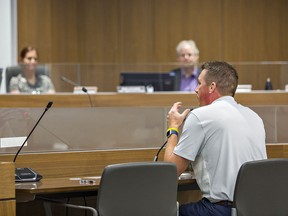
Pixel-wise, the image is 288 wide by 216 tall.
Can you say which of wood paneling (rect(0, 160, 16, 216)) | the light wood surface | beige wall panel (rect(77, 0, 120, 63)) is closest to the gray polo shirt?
wood paneling (rect(0, 160, 16, 216))

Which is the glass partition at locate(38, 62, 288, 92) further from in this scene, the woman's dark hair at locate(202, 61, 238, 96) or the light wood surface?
the woman's dark hair at locate(202, 61, 238, 96)

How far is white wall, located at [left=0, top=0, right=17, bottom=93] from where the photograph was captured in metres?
9.73

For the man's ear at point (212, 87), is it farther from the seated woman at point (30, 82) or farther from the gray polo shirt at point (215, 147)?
the seated woman at point (30, 82)

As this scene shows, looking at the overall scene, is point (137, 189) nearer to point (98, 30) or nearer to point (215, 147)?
point (215, 147)

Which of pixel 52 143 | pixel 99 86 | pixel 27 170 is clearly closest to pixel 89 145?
pixel 52 143

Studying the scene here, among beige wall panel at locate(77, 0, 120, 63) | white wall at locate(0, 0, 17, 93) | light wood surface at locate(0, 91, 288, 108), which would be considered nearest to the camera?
light wood surface at locate(0, 91, 288, 108)

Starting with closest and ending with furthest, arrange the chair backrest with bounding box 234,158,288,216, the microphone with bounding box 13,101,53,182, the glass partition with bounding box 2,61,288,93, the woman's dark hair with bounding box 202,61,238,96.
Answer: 1. the chair backrest with bounding box 234,158,288,216
2. the microphone with bounding box 13,101,53,182
3. the woman's dark hair with bounding box 202,61,238,96
4. the glass partition with bounding box 2,61,288,93

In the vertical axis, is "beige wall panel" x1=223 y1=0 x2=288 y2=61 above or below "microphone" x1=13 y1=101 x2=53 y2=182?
above

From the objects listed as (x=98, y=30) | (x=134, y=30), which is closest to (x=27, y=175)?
(x=98, y=30)

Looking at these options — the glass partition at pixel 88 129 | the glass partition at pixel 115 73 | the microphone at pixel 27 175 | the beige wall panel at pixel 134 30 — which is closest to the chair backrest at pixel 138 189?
the microphone at pixel 27 175

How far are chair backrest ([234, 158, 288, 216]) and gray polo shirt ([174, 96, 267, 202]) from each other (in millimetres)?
85

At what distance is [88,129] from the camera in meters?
4.74

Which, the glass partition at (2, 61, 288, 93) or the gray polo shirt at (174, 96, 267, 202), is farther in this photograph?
the glass partition at (2, 61, 288, 93)

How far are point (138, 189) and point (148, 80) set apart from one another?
395 cm
